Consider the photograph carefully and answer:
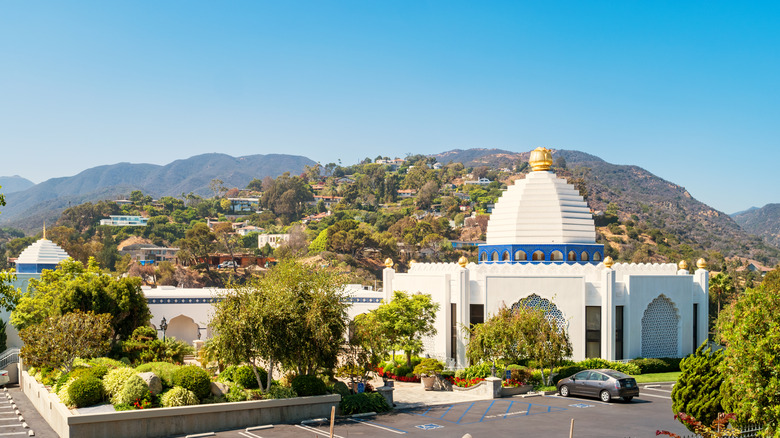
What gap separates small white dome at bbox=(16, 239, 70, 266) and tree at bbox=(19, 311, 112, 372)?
17120 mm

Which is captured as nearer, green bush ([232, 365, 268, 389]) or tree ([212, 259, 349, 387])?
tree ([212, 259, 349, 387])

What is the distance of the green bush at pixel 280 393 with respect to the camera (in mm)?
22172

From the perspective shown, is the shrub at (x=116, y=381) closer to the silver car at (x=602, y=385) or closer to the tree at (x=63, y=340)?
the tree at (x=63, y=340)

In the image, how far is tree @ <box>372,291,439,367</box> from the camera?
31781 millimetres

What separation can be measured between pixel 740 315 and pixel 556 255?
23.3 meters

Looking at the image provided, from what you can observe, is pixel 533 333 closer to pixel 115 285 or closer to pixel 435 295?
pixel 435 295

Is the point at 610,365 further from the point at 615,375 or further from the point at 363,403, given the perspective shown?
the point at 363,403

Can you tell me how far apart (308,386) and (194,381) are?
3728mm

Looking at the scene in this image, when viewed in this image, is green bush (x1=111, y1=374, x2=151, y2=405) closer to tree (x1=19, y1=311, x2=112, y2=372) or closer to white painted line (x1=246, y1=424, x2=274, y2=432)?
white painted line (x1=246, y1=424, x2=274, y2=432)

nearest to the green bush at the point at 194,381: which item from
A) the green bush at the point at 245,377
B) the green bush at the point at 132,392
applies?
the green bush at the point at 132,392

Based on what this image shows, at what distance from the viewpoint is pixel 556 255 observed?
3759 cm

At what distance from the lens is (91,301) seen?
31.7 m

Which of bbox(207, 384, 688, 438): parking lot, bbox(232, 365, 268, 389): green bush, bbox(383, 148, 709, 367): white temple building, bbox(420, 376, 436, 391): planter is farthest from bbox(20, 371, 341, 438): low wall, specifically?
bbox(383, 148, 709, 367): white temple building

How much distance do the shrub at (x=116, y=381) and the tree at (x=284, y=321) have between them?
9.08 feet
